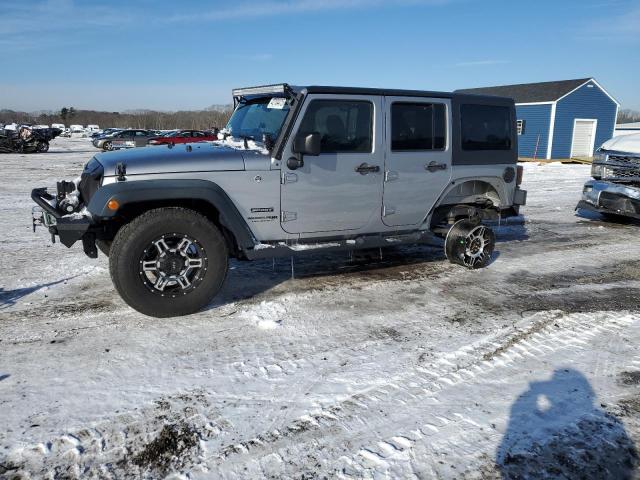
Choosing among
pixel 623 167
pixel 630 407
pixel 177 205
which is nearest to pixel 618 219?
pixel 623 167

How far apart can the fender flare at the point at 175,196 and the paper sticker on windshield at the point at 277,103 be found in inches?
44.4

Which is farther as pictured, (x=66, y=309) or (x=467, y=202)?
(x=467, y=202)

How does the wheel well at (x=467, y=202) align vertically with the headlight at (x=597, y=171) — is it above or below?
below

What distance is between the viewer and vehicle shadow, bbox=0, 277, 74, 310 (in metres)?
4.54

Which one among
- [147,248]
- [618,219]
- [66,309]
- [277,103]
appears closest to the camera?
[147,248]

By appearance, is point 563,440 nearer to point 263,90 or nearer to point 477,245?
point 477,245

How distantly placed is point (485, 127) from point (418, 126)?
1.07m

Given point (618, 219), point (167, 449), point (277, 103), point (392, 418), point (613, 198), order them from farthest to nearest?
point (618, 219) < point (613, 198) < point (277, 103) < point (392, 418) < point (167, 449)

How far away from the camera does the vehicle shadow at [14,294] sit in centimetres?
454

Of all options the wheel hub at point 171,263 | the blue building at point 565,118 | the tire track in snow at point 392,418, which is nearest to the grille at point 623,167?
the tire track in snow at point 392,418

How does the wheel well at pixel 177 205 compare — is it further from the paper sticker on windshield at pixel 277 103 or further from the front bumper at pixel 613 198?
the front bumper at pixel 613 198

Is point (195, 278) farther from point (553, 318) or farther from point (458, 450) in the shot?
point (553, 318)

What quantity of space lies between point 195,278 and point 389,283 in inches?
89.2

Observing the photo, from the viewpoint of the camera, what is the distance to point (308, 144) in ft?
14.5
